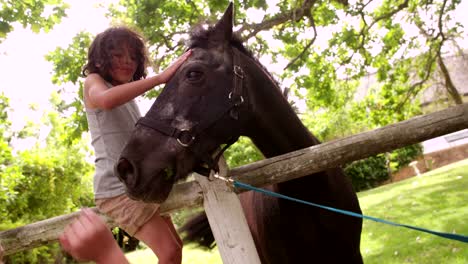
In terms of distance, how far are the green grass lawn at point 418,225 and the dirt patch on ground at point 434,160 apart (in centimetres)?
835

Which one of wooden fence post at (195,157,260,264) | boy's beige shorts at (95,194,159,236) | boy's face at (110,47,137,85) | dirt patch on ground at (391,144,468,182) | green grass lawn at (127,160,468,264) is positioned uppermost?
boy's face at (110,47,137,85)

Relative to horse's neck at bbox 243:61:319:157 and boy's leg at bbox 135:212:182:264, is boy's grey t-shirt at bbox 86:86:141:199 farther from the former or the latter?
horse's neck at bbox 243:61:319:157

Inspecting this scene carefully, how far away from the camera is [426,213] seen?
8312mm

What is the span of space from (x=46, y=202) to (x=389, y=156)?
15902 millimetres

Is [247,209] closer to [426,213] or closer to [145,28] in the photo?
[145,28]

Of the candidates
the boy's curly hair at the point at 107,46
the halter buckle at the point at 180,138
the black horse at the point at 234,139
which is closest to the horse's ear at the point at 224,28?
the black horse at the point at 234,139

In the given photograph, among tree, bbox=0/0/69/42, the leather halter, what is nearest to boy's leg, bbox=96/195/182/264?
the leather halter

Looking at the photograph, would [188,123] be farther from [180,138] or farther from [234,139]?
[234,139]

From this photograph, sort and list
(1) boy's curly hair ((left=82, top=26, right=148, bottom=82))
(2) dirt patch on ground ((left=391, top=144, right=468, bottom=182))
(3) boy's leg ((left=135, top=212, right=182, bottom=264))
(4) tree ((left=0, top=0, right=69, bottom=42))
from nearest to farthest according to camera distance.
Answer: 1. (3) boy's leg ((left=135, top=212, right=182, bottom=264))
2. (1) boy's curly hair ((left=82, top=26, right=148, bottom=82))
3. (4) tree ((left=0, top=0, right=69, bottom=42))
4. (2) dirt patch on ground ((left=391, top=144, right=468, bottom=182))

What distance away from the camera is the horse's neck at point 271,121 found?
251 cm

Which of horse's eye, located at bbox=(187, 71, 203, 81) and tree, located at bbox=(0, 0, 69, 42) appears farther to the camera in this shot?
tree, located at bbox=(0, 0, 69, 42)

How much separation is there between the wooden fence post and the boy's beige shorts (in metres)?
0.31

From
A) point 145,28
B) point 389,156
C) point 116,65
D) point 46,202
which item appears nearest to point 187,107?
point 116,65

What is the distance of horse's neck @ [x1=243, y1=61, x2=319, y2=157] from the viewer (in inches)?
98.9
